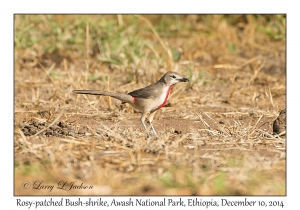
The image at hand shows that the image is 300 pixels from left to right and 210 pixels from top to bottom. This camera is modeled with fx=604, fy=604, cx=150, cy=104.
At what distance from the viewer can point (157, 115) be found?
7520 millimetres

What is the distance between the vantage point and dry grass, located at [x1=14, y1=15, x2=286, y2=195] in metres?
5.19

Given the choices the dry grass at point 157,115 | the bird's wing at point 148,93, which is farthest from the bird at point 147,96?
the dry grass at point 157,115

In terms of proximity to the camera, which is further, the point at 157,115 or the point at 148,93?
the point at 157,115

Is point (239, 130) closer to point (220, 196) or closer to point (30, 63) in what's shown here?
point (220, 196)

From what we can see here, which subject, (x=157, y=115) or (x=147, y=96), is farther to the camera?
(x=157, y=115)

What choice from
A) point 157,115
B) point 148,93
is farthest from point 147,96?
point 157,115

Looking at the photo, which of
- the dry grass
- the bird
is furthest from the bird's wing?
the dry grass

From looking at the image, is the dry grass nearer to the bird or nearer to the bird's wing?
the bird

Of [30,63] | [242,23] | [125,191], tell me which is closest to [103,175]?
[125,191]

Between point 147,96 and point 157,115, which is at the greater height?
point 147,96

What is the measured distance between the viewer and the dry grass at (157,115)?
5.19 meters

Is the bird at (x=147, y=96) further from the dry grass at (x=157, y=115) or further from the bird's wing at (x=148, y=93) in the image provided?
the dry grass at (x=157, y=115)

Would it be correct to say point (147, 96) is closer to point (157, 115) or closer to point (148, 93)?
point (148, 93)

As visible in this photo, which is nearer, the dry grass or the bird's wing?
the dry grass
